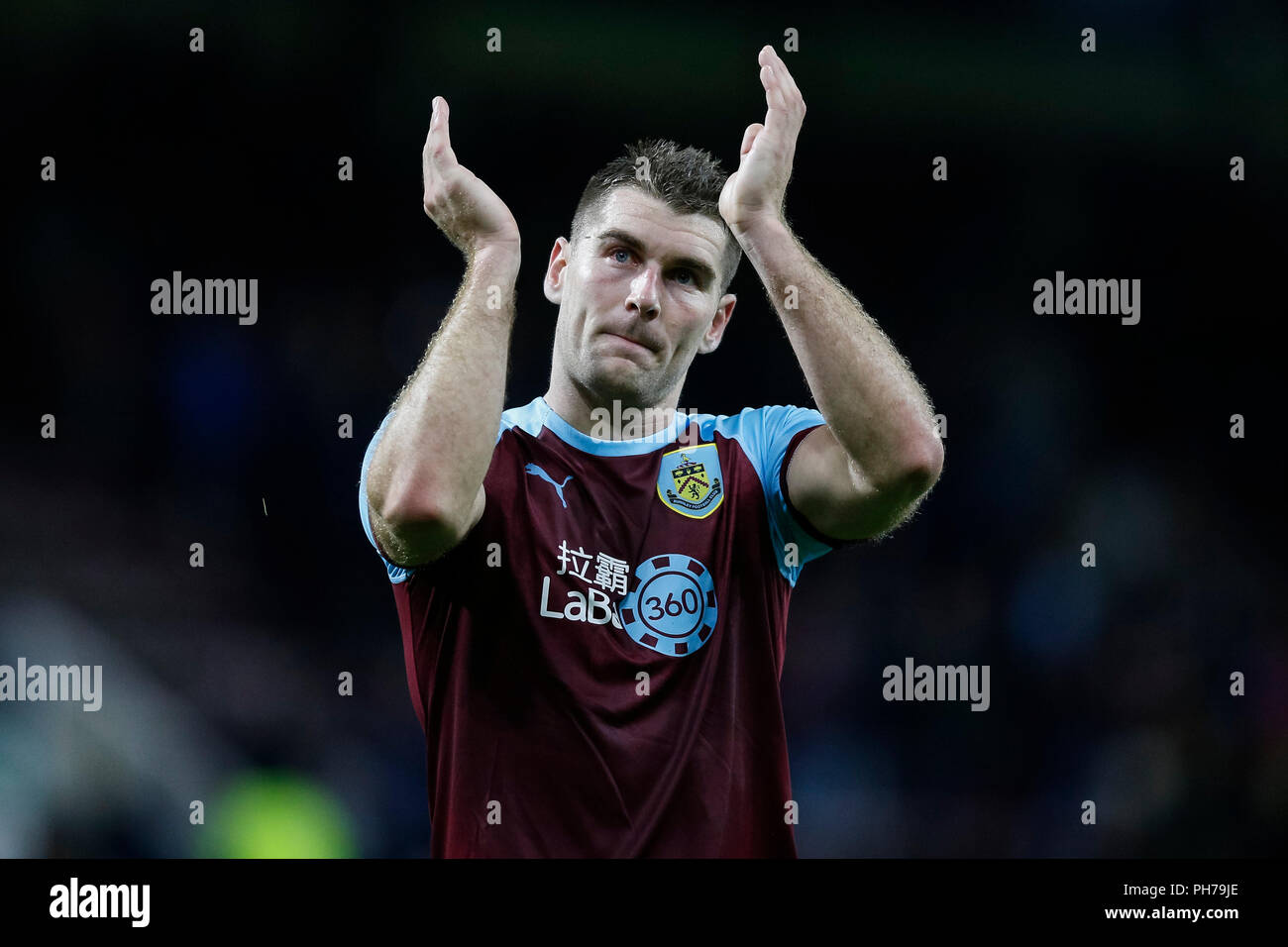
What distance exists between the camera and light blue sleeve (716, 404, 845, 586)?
2.96 metres

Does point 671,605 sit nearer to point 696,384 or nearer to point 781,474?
point 781,474

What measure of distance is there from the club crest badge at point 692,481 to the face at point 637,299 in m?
0.16

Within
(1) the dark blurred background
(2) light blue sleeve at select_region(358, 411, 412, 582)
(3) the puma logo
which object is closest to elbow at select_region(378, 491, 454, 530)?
(2) light blue sleeve at select_region(358, 411, 412, 582)

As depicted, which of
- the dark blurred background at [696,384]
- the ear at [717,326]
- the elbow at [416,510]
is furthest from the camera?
the dark blurred background at [696,384]

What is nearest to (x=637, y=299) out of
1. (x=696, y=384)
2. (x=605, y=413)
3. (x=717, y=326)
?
(x=605, y=413)

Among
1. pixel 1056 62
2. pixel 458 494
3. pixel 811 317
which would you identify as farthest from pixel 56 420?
pixel 1056 62

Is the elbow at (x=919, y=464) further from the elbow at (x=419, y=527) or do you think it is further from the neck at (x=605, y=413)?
the elbow at (x=419, y=527)

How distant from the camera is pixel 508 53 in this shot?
18.6 feet

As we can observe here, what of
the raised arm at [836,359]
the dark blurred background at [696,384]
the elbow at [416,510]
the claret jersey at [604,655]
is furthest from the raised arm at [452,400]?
the dark blurred background at [696,384]

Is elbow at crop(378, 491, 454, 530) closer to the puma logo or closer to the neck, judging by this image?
the puma logo

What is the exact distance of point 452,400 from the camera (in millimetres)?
2535

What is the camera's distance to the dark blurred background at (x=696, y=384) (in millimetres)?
5535

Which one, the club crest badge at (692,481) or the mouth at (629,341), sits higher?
the mouth at (629,341)

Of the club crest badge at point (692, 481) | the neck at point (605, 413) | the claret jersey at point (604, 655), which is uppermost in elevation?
the neck at point (605, 413)
